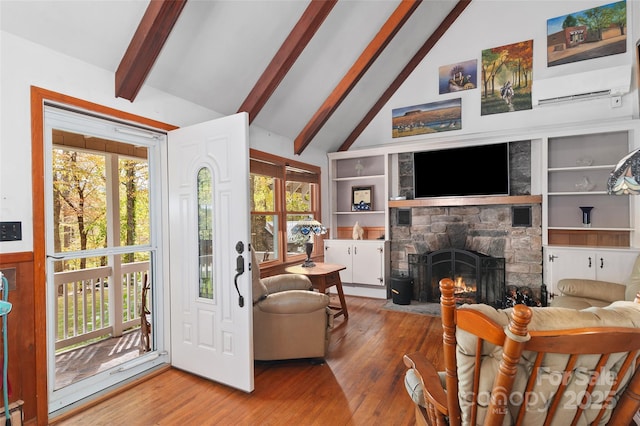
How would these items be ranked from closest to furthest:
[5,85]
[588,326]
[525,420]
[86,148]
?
[588,326] < [525,420] < [5,85] < [86,148]

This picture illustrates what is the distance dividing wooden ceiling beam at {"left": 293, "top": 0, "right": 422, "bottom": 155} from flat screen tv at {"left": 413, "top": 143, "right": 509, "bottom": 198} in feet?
5.25

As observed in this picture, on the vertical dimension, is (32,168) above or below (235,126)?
below

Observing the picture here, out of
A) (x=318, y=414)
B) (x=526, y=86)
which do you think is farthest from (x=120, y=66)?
(x=526, y=86)

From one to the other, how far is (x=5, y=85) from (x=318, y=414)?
292 centimetres

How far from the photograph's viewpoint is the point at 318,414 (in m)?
2.18

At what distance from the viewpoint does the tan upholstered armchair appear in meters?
2.84

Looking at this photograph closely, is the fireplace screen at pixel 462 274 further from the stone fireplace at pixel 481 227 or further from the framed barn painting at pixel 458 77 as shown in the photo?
the framed barn painting at pixel 458 77

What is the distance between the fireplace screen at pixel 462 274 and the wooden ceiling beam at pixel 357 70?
8.31ft

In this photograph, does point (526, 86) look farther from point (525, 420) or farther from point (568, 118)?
point (525, 420)

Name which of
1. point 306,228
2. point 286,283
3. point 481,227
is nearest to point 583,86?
point 481,227

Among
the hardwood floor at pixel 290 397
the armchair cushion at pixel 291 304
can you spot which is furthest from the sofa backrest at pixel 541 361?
the armchair cushion at pixel 291 304

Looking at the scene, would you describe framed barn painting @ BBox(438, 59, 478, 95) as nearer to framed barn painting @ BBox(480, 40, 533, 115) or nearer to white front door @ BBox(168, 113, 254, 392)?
framed barn painting @ BBox(480, 40, 533, 115)

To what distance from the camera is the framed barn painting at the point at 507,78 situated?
14.8 feet

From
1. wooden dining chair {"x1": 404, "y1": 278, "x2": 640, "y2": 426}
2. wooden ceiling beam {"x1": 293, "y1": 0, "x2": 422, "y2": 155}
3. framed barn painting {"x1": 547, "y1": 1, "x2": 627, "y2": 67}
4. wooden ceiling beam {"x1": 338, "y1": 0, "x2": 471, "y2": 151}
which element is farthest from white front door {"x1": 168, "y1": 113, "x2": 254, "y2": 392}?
framed barn painting {"x1": 547, "y1": 1, "x2": 627, "y2": 67}
